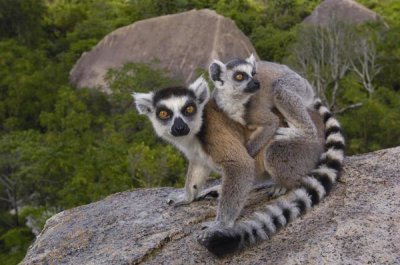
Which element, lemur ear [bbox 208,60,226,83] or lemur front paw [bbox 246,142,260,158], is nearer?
lemur front paw [bbox 246,142,260,158]

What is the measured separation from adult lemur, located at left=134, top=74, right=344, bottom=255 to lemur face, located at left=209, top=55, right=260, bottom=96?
30cm

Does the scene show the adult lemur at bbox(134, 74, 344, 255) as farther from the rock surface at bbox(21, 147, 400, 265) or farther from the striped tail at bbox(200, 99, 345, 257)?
the rock surface at bbox(21, 147, 400, 265)

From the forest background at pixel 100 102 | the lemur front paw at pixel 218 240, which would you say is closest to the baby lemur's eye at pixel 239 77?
the lemur front paw at pixel 218 240

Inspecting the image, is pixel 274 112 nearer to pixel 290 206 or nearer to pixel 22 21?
pixel 290 206

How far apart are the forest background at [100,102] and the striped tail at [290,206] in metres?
15.2

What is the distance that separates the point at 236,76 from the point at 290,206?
1.70 m

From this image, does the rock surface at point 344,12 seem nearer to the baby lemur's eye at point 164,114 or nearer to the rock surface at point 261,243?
the rock surface at point 261,243

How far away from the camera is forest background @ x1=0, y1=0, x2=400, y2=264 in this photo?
21.6 metres

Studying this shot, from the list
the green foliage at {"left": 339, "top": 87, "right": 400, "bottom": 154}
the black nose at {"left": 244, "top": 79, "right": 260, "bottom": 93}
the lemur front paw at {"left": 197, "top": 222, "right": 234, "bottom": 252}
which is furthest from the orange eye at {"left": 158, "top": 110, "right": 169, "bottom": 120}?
the green foliage at {"left": 339, "top": 87, "right": 400, "bottom": 154}

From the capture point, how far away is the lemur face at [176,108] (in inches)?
171

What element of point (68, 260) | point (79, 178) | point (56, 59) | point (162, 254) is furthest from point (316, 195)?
point (56, 59)

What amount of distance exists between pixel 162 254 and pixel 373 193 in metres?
1.67

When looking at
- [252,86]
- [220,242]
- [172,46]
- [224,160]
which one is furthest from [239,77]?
[172,46]

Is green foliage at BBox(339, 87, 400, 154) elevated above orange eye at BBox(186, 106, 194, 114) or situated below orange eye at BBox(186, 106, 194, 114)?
below
